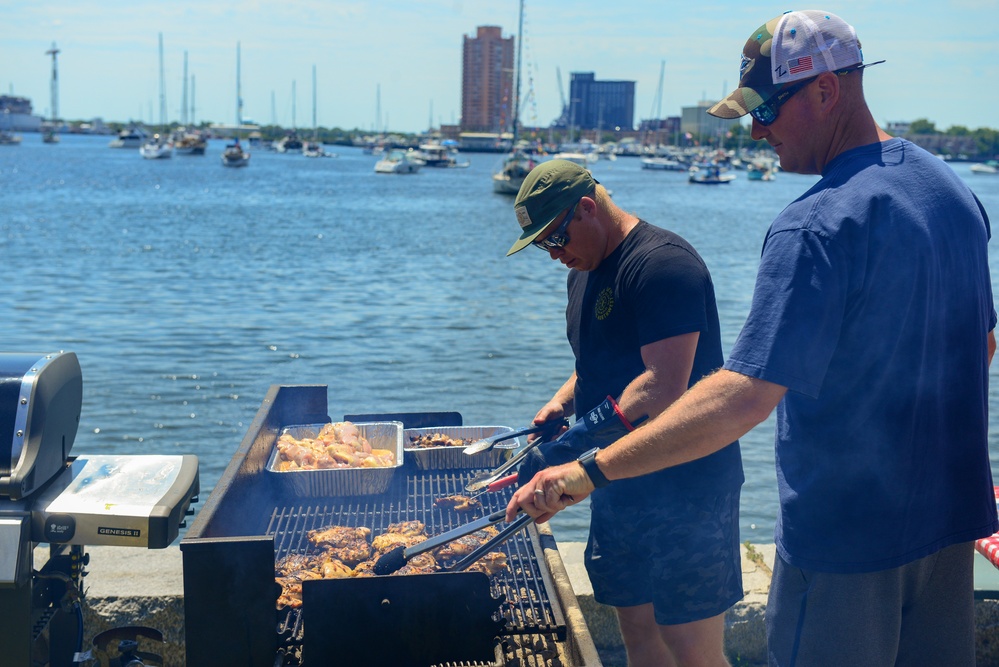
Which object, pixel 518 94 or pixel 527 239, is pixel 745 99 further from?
pixel 518 94

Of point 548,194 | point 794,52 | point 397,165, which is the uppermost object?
point 794,52

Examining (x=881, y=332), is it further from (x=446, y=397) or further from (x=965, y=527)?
(x=446, y=397)

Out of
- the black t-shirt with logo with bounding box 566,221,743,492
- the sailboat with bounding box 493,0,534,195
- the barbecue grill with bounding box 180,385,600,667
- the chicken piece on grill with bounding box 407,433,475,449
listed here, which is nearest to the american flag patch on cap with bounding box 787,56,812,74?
the black t-shirt with logo with bounding box 566,221,743,492

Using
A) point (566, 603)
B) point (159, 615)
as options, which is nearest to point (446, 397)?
point (159, 615)

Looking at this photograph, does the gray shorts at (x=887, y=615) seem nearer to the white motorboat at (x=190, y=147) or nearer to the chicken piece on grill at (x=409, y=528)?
the chicken piece on grill at (x=409, y=528)

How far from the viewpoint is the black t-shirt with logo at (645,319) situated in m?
2.96

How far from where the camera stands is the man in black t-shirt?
9.73 ft

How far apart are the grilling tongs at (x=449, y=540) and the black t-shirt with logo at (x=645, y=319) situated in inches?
16.4

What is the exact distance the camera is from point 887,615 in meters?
2.24

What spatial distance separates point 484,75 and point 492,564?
143 metres

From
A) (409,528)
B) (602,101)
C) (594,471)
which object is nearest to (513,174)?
(409,528)

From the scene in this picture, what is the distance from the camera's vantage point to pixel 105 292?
19078mm

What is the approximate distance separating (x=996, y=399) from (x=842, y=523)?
1079cm

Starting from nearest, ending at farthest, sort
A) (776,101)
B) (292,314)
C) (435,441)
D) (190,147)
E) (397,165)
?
1. (776,101)
2. (435,441)
3. (292,314)
4. (397,165)
5. (190,147)
